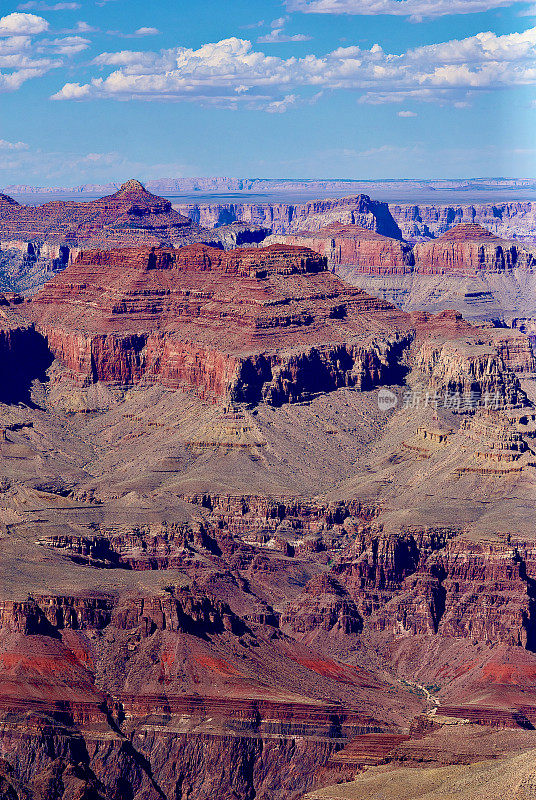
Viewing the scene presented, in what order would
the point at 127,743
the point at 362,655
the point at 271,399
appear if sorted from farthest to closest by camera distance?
the point at 271,399 → the point at 362,655 → the point at 127,743

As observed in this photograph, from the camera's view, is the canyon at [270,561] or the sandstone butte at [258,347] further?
the sandstone butte at [258,347]

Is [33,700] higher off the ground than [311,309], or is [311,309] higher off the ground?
[311,309]

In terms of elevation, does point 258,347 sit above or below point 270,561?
above

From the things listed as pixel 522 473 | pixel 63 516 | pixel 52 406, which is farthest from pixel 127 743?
pixel 52 406

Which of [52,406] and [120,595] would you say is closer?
[120,595]

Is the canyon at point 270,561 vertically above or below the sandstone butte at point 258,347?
below

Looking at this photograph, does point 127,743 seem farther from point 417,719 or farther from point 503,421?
point 503,421

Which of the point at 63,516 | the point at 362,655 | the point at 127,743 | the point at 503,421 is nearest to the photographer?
the point at 127,743
